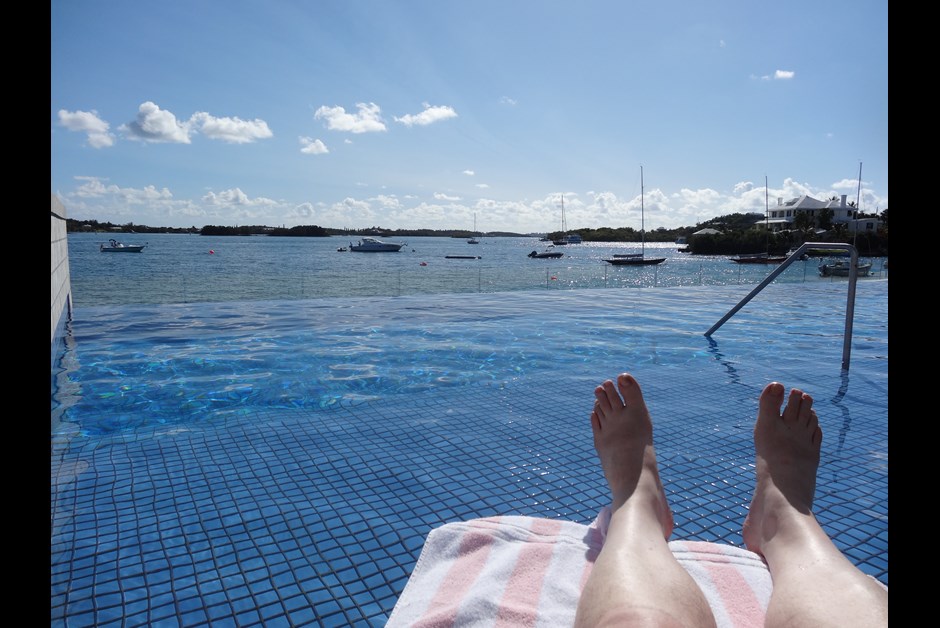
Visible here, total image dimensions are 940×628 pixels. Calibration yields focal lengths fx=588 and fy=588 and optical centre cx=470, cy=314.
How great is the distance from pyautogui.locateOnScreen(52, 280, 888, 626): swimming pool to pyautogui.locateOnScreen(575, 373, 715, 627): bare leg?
1.47ft

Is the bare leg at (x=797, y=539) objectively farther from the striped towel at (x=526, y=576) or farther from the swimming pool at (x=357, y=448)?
the swimming pool at (x=357, y=448)

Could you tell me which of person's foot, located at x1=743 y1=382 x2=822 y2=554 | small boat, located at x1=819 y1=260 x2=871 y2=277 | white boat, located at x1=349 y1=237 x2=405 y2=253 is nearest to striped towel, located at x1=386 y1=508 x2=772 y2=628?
person's foot, located at x1=743 y1=382 x2=822 y2=554

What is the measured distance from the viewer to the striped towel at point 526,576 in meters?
1.45

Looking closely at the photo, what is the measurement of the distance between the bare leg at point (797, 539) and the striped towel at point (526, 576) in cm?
12

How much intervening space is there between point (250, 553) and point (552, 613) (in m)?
1.06

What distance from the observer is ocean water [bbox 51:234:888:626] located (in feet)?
6.01

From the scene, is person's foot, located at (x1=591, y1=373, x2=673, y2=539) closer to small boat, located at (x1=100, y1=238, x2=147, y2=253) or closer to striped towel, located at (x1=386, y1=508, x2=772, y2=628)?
striped towel, located at (x1=386, y1=508, x2=772, y2=628)

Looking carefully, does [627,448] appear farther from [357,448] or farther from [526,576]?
[357,448]

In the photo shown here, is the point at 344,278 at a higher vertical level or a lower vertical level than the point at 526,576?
higher

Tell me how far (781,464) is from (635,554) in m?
0.88

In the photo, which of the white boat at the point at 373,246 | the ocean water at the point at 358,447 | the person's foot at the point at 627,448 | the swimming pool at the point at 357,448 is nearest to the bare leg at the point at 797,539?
the ocean water at the point at 358,447

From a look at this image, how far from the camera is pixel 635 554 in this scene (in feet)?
4.11

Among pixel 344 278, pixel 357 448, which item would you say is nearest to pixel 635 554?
pixel 357 448

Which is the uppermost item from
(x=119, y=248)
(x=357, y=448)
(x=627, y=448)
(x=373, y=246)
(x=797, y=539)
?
(x=373, y=246)
